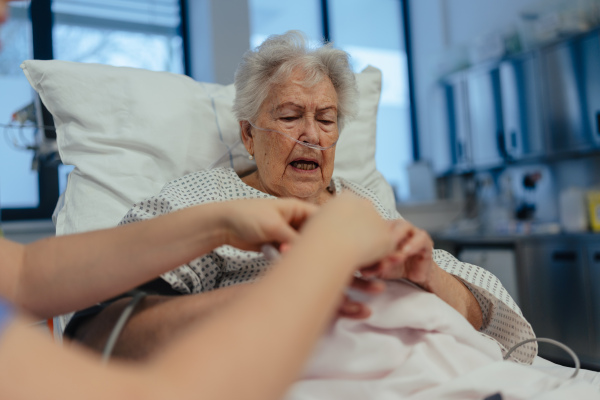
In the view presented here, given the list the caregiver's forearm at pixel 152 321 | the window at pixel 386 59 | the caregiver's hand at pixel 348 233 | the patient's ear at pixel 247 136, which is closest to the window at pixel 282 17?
the window at pixel 386 59

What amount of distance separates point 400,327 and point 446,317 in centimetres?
8

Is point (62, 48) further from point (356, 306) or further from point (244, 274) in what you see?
point (356, 306)

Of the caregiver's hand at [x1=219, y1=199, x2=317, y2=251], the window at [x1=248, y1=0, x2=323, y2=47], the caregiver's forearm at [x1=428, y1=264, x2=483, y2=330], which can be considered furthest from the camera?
the window at [x1=248, y1=0, x2=323, y2=47]

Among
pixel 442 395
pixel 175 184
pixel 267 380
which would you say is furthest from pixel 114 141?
pixel 267 380

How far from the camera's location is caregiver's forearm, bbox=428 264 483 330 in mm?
957

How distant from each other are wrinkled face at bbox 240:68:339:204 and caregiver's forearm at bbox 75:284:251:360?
518 mm

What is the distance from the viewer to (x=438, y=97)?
12.8 ft

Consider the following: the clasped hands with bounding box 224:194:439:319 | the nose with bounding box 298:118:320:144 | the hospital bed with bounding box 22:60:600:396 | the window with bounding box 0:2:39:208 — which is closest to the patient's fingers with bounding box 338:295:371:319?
the clasped hands with bounding box 224:194:439:319

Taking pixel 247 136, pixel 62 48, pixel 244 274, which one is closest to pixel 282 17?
pixel 62 48

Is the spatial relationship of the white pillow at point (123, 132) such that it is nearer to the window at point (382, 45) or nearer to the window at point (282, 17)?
the window at point (282, 17)

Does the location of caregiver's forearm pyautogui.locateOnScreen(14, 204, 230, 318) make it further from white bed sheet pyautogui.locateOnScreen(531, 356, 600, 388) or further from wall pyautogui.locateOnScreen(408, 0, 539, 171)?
wall pyautogui.locateOnScreen(408, 0, 539, 171)

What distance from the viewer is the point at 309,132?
1343 millimetres

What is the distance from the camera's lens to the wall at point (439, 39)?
3756 mm

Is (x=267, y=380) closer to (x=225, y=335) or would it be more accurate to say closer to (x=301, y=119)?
(x=225, y=335)
